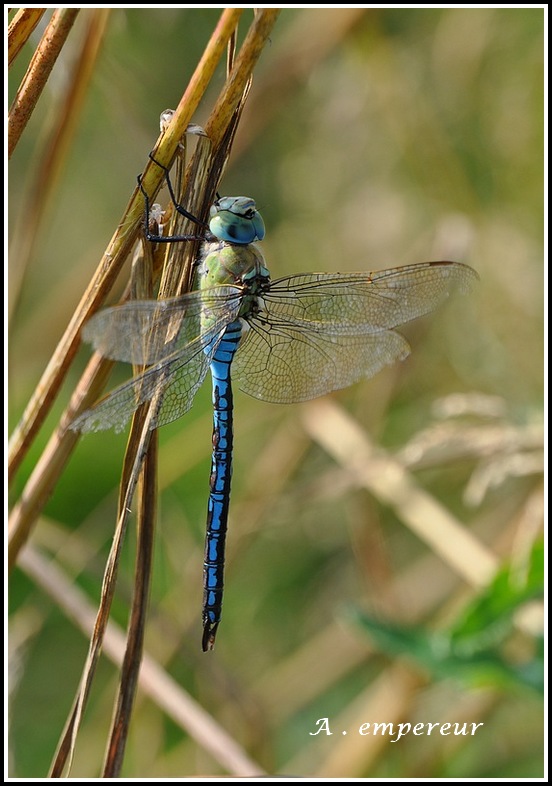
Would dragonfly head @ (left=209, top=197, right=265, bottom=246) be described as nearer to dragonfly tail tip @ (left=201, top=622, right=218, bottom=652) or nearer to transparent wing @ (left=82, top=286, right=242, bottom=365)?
transparent wing @ (left=82, top=286, right=242, bottom=365)

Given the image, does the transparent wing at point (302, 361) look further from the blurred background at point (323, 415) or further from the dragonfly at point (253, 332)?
the blurred background at point (323, 415)

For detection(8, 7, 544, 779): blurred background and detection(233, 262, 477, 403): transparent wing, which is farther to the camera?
detection(8, 7, 544, 779): blurred background

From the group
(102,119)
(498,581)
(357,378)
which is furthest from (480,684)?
(102,119)

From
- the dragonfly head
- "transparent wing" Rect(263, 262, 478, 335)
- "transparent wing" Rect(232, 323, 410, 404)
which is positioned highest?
Answer: the dragonfly head

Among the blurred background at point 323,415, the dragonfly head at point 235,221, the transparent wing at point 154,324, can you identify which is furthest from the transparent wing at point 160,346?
the blurred background at point 323,415

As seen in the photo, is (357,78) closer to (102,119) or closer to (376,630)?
(102,119)

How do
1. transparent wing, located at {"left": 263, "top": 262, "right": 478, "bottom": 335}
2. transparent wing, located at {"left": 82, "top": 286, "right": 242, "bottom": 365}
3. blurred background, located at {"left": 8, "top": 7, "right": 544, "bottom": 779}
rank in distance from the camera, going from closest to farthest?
transparent wing, located at {"left": 82, "top": 286, "right": 242, "bottom": 365} → transparent wing, located at {"left": 263, "top": 262, "right": 478, "bottom": 335} → blurred background, located at {"left": 8, "top": 7, "right": 544, "bottom": 779}

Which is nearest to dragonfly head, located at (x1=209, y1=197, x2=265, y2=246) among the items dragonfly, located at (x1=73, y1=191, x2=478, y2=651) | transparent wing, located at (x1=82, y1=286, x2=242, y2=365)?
dragonfly, located at (x1=73, y1=191, x2=478, y2=651)

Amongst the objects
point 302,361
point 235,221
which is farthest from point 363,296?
point 235,221
